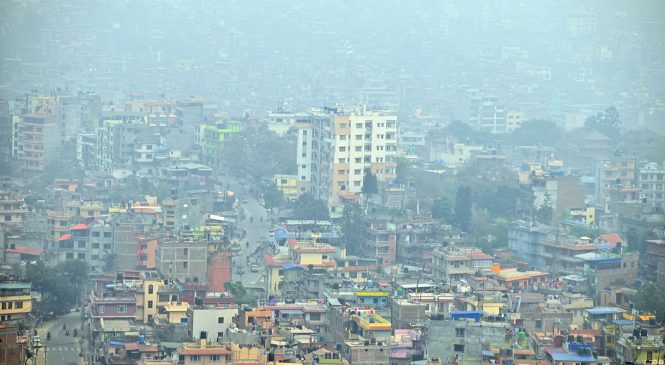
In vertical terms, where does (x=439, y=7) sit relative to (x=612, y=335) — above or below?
above

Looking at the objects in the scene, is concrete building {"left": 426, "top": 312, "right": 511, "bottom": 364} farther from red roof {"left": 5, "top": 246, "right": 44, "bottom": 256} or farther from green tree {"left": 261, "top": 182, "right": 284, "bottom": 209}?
green tree {"left": 261, "top": 182, "right": 284, "bottom": 209}

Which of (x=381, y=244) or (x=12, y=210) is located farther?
(x=12, y=210)

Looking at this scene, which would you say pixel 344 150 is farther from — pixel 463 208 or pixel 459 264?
pixel 459 264

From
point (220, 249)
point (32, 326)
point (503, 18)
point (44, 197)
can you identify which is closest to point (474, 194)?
point (44, 197)

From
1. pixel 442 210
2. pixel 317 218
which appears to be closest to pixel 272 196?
pixel 317 218

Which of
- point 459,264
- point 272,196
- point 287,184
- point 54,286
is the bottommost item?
point 54,286

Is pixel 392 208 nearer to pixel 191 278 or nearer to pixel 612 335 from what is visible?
pixel 191 278

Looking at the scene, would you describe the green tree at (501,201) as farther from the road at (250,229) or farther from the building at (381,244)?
the building at (381,244)

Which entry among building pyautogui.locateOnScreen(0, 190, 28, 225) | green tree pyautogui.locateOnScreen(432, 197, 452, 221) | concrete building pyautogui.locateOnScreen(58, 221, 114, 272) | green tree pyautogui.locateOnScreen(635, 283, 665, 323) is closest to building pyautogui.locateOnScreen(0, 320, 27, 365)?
concrete building pyautogui.locateOnScreen(58, 221, 114, 272)
